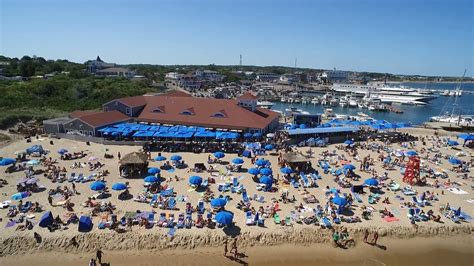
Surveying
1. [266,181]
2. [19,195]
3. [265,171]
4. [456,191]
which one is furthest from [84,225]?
[456,191]

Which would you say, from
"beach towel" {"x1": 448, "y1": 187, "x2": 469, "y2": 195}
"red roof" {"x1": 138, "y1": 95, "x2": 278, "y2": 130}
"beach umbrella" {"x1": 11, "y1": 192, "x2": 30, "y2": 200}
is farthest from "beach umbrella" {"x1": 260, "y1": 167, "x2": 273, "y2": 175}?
"beach umbrella" {"x1": 11, "y1": 192, "x2": 30, "y2": 200}

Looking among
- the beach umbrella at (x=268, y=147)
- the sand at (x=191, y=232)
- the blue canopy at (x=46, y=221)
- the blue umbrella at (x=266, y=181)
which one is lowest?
the sand at (x=191, y=232)

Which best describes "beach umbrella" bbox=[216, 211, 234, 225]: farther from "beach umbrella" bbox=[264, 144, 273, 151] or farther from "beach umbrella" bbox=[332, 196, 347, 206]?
"beach umbrella" bbox=[264, 144, 273, 151]

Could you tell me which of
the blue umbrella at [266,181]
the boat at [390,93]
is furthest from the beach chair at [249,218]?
the boat at [390,93]

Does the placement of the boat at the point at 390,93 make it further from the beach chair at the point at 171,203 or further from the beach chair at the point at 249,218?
the beach chair at the point at 171,203

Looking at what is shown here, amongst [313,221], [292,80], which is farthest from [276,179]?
[292,80]

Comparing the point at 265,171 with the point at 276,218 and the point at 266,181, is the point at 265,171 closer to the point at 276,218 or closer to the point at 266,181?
the point at 266,181

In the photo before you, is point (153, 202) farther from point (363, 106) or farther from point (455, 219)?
point (363, 106)
